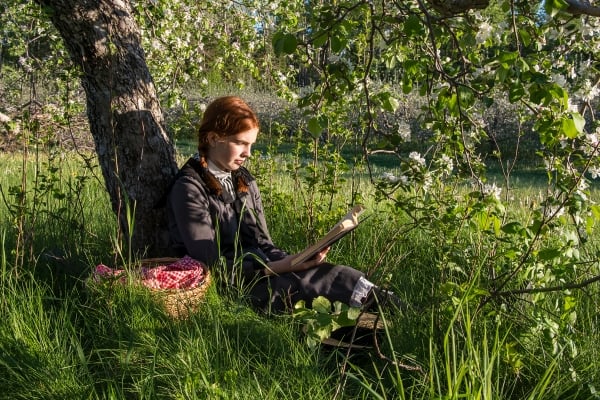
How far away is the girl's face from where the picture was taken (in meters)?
3.52

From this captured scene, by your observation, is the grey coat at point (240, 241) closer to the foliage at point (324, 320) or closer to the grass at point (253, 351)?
the grass at point (253, 351)

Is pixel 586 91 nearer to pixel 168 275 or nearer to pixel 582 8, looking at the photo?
pixel 582 8

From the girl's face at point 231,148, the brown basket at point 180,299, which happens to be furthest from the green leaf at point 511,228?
the girl's face at point 231,148

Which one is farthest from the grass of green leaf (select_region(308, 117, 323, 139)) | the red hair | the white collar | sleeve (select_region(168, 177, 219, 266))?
the red hair

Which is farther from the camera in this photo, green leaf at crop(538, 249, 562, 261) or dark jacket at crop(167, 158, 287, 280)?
dark jacket at crop(167, 158, 287, 280)

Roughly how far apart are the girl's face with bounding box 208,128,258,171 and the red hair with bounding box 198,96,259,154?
0.9 inches

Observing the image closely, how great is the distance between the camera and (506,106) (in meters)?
15.9

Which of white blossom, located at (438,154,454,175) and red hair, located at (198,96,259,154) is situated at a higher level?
red hair, located at (198,96,259,154)

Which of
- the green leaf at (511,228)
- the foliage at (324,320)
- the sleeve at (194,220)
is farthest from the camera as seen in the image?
the sleeve at (194,220)

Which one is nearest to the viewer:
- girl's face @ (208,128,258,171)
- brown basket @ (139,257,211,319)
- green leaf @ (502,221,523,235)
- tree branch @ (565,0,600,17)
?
tree branch @ (565,0,600,17)

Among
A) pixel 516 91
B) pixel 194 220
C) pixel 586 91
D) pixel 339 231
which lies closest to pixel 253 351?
pixel 339 231

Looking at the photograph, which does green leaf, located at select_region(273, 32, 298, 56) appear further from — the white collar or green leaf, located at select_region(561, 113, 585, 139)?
the white collar

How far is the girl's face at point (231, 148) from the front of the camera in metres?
3.52

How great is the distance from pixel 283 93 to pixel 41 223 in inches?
72.3
